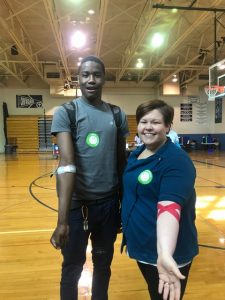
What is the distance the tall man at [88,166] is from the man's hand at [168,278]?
0.56m

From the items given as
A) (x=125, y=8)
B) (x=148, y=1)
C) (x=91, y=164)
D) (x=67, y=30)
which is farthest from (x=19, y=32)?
(x=91, y=164)

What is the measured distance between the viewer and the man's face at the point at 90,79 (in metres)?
1.54

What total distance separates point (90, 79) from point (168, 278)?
1.00 meters

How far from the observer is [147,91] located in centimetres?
1916

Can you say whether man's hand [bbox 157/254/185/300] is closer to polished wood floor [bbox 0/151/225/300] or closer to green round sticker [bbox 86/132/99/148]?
green round sticker [bbox 86/132/99/148]

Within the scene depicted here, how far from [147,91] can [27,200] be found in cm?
1493

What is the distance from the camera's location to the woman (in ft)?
3.59

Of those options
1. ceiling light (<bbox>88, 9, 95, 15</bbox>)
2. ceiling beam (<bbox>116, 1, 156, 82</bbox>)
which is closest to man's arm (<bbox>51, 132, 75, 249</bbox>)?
ceiling beam (<bbox>116, 1, 156, 82</bbox>)

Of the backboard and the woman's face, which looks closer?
the woman's face

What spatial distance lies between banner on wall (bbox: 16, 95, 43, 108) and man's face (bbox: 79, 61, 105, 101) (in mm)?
17562

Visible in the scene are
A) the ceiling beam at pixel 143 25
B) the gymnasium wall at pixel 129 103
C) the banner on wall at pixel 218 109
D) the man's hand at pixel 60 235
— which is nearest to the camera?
the man's hand at pixel 60 235

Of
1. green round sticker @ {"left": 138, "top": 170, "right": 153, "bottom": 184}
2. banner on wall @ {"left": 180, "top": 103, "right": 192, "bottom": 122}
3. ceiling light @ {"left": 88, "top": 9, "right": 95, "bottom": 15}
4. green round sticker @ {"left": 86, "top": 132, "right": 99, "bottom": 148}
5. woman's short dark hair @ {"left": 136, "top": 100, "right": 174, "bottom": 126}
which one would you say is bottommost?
green round sticker @ {"left": 138, "top": 170, "right": 153, "bottom": 184}

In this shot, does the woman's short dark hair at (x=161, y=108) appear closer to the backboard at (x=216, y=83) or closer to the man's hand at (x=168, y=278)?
the man's hand at (x=168, y=278)

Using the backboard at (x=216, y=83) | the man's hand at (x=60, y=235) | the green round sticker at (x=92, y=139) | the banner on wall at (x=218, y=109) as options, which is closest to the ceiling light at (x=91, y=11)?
the backboard at (x=216, y=83)
